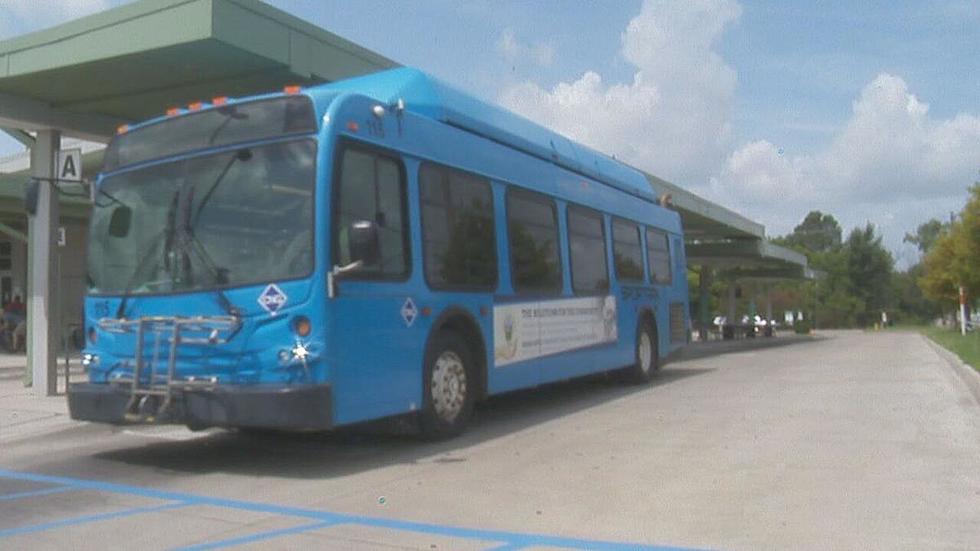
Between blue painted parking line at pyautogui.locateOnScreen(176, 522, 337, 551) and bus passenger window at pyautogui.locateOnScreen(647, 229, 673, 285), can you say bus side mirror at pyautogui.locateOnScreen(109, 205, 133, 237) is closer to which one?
blue painted parking line at pyautogui.locateOnScreen(176, 522, 337, 551)

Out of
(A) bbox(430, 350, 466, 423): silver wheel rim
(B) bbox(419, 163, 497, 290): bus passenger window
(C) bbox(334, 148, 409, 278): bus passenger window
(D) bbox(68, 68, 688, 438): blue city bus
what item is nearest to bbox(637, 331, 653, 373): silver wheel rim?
(D) bbox(68, 68, 688, 438): blue city bus

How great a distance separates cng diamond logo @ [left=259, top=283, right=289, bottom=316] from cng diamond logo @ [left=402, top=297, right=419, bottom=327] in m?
1.38

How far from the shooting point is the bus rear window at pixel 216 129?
8.04 m

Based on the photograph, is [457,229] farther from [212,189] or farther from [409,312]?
[212,189]

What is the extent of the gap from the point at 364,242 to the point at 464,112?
11.9 feet

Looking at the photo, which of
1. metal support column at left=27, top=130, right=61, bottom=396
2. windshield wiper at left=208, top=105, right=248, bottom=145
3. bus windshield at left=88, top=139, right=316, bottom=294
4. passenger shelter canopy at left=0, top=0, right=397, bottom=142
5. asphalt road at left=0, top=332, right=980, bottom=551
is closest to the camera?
asphalt road at left=0, top=332, right=980, bottom=551

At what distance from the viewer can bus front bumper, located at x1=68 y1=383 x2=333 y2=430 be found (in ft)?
24.6

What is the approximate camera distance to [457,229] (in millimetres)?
9852

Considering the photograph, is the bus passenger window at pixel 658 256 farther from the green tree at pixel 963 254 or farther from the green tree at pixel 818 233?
the green tree at pixel 818 233

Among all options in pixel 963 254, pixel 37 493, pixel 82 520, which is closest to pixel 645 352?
pixel 37 493

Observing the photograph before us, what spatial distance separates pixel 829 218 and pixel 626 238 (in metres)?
140

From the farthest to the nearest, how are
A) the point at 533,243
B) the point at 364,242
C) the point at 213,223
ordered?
the point at 533,243 < the point at 213,223 < the point at 364,242

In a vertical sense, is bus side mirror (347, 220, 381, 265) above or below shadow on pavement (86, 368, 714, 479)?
above

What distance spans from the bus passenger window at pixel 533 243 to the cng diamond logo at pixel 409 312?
91.1 inches
